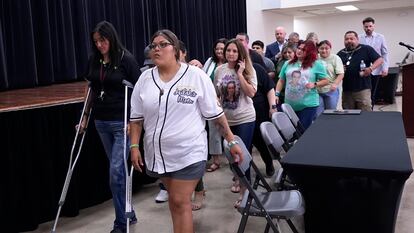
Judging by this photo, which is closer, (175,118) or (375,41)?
(175,118)

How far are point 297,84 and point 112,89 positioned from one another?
200 centimetres

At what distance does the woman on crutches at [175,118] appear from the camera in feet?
6.98

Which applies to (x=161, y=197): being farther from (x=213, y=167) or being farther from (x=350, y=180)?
(x=350, y=180)

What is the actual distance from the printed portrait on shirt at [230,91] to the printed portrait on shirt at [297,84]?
39.1 inches

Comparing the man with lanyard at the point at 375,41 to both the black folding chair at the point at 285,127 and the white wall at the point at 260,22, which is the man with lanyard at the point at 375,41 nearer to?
the black folding chair at the point at 285,127

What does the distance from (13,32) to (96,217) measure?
1971 mm

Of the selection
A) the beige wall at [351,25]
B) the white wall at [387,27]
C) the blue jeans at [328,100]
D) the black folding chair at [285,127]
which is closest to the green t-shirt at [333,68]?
the blue jeans at [328,100]

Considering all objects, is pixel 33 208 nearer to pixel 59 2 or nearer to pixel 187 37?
pixel 59 2

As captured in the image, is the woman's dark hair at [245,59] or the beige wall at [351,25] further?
the beige wall at [351,25]

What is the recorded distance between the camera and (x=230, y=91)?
133 inches

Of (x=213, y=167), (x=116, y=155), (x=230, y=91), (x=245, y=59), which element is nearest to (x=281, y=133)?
(x=230, y=91)

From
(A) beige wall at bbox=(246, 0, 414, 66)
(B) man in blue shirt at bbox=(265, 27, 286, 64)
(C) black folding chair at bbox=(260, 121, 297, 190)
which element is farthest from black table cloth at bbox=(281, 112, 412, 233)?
(A) beige wall at bbox=(246, 0, 414, 66)

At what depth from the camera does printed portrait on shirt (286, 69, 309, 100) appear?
13.5ft

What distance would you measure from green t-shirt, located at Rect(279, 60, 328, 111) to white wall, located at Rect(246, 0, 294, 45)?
576cm
